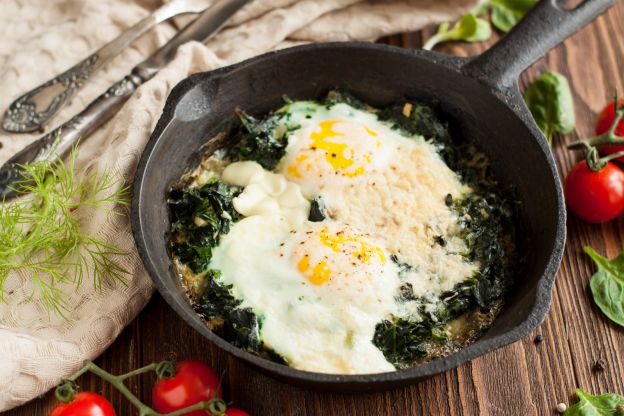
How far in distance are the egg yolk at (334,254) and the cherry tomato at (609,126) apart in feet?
6.43

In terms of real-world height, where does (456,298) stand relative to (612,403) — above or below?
above

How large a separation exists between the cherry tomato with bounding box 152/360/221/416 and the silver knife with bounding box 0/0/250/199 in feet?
4.72

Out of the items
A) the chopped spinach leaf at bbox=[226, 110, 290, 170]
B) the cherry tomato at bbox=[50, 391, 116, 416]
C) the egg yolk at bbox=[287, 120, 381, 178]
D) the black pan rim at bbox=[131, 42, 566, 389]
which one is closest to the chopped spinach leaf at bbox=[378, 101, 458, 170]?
the egg yolk at bbox=[287, 120, 381, 178]

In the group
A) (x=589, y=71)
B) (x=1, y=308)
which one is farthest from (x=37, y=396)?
(x=589, y=71)

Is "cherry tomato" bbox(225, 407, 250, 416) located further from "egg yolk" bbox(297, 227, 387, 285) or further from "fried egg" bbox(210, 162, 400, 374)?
"egg yolk" bbox(297, 227, 387, 285)

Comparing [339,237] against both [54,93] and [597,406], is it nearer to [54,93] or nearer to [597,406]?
[597,406]

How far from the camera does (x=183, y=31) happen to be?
16.0 ft

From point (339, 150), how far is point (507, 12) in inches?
89.3

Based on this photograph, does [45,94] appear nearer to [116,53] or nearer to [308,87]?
[116,53]

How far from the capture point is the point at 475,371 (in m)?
3.92

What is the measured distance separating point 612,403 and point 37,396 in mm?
2981

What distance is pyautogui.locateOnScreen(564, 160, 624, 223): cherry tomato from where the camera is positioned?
14.3 feet

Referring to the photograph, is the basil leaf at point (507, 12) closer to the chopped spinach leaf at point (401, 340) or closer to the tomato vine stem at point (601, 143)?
the tomato vine stem at point (601, 143)

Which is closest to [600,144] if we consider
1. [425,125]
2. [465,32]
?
[425,125]
